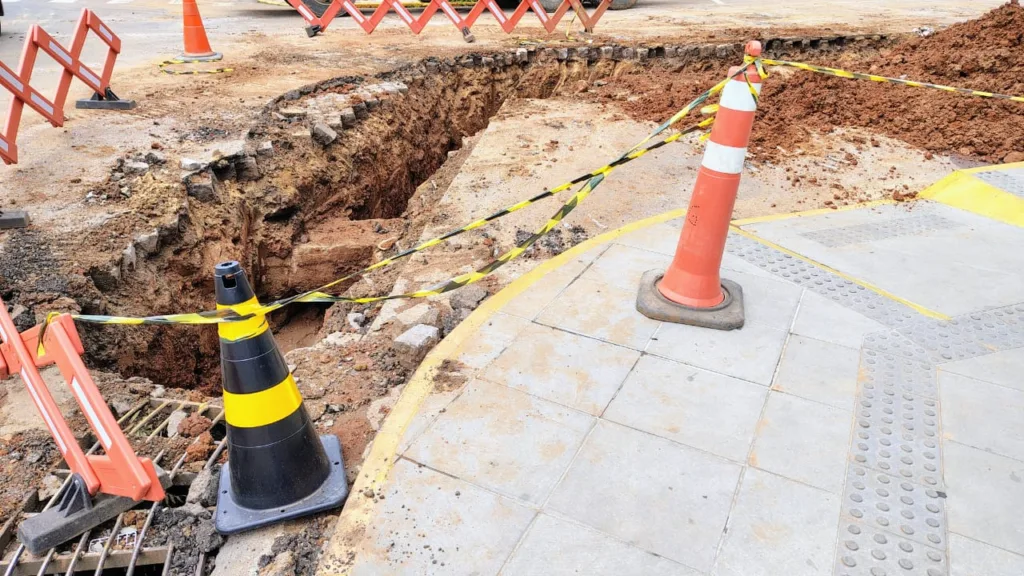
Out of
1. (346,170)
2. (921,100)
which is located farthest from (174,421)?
(921,100)

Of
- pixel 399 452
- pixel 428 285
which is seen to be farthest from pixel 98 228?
pixel 399 452

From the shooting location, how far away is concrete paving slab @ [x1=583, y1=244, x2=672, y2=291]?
4.20m

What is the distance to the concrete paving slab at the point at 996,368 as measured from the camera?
3293 millimetres

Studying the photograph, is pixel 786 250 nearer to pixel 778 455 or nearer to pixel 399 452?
pixel 778 455

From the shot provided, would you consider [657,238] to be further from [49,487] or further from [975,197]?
[49,487]

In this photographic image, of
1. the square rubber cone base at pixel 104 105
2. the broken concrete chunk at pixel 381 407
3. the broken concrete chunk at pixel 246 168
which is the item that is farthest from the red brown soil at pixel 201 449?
the square rubber cone base at pixel 104 105

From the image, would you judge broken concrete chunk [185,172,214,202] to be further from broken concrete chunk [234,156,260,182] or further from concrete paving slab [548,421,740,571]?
concrete paving slab [548,421,740,571]

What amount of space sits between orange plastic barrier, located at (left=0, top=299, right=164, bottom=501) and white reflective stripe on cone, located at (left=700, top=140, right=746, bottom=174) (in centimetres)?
300

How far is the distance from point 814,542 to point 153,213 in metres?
5.47

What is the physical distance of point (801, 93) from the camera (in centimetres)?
783

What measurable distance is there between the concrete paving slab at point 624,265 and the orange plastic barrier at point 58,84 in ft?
17.1

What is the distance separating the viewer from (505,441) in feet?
9.53

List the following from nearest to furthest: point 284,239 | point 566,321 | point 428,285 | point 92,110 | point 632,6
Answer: point 566,321 < point 428,285 < point 284,239 < point 92,110 < point 632,6

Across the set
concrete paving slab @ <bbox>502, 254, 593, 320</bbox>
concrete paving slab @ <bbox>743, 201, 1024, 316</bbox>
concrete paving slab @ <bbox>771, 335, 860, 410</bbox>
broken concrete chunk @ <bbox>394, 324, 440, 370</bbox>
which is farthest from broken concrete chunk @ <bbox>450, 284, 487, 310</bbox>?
concrete paving slab @ <bbox>743, 201, 1024, 316</bbox>
